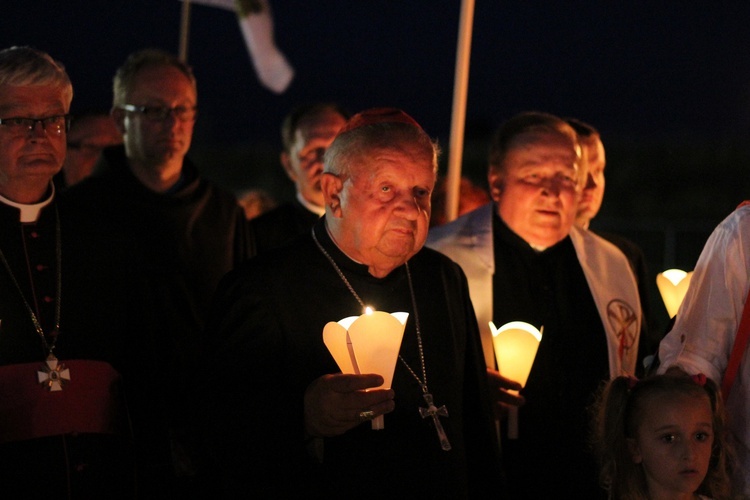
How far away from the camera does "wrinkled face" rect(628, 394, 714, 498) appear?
386 centimetres

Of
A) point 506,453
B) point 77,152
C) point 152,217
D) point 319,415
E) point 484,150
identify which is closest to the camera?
point 319,415

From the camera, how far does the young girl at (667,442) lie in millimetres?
3865

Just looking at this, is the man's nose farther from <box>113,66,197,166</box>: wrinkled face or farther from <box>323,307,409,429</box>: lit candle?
<box>323,307,409,429</box>: lit candle

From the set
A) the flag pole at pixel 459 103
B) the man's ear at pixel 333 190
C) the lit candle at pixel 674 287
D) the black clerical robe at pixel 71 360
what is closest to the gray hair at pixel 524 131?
the lit candle at pixel 674 287

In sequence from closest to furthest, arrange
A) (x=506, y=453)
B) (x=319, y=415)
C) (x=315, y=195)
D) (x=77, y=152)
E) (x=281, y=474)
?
(x=319, y=415), (x=281, y=474), (x=506, y=453), (x=315, y=195), (x=77, y=152)

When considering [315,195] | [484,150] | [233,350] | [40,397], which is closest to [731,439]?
[233,350]

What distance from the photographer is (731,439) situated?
3.95 m

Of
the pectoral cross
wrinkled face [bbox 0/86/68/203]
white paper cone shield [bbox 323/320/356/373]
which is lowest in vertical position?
the pectoral cross

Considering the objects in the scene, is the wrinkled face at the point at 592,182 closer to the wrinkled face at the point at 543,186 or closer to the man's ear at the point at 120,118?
the wrinkled face at the point at 543,186

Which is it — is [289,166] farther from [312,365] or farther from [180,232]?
[312,365]

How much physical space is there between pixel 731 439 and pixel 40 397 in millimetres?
2429

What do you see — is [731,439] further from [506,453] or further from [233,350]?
[233,350]

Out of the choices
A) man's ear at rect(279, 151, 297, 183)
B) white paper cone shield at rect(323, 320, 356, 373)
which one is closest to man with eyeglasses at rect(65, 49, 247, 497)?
man's ear at rect(279, 151, 297, 183)

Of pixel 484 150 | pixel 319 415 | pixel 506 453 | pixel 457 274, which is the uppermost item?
pixel 484 150
